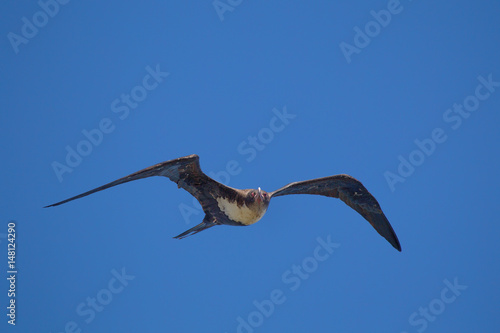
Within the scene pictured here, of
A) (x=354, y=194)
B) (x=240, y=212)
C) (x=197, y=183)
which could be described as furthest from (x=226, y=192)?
(x=354, y=194)

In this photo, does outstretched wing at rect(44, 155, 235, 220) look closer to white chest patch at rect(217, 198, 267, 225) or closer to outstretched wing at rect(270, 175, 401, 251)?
white chest patch at rect(217, 198, 267, 225)

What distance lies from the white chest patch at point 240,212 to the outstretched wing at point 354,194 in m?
1.15

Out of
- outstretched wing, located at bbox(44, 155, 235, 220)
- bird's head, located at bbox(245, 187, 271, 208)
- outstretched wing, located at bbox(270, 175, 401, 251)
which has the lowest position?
outstretched wing, located at bbox(270, 175, 401, 251)

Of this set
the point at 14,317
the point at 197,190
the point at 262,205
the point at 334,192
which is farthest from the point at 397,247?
the point at 14,317

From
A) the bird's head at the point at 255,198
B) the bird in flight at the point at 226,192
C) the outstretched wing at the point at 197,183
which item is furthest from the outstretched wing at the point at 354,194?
the outstretched wing at the point at 197,183

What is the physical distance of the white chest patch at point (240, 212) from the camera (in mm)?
13414

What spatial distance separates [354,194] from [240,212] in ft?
9.16

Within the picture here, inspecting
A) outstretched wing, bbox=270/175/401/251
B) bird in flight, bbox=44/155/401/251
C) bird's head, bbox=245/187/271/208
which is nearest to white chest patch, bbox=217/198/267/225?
bird in flight, bbox=44/155/401/251

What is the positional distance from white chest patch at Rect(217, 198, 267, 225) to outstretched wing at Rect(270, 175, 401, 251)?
3.76 ft

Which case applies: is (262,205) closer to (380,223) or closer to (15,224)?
(380,223)

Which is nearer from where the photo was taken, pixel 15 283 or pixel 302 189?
pixel 302 189

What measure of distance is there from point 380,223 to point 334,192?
3.80ft

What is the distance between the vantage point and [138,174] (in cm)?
1216

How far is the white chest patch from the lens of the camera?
13.4 meters
